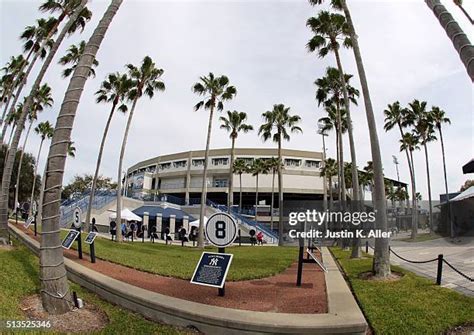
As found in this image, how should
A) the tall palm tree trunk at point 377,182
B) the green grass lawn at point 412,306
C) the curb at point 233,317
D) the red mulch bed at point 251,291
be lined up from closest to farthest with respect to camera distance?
the curb at point 233,317 < the green grass lawn at point 412,306 < the red mulch bed at point 251,291 < the tall palm tree trunk at point 377,182

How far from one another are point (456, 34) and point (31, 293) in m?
9.00

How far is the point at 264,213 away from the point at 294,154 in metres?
14.9

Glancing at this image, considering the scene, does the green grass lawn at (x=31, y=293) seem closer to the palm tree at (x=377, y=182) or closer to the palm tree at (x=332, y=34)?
the palm tree at (x=377, y=182)

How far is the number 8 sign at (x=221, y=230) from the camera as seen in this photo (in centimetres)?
663

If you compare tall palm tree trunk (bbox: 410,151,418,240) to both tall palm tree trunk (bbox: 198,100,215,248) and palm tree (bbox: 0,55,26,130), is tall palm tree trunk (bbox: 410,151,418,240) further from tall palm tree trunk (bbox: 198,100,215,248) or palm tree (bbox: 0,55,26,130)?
palm tree (bbox: 0,55,26,130)

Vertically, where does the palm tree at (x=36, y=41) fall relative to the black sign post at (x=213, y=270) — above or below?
above

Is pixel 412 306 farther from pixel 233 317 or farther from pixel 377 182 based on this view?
pixel 377 182

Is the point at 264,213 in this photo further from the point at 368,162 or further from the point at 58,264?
the point at 58,264

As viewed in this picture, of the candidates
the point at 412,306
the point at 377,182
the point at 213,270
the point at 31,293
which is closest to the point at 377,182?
the point at 377,182

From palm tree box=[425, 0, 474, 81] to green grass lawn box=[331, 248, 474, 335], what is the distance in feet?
12.9

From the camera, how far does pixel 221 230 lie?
22.0 ft

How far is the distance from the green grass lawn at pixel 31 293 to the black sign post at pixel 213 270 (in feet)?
4.19

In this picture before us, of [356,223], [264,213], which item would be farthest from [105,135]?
[264,213]

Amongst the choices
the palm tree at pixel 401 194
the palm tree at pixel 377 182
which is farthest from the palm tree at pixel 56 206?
the palm tree at pixel 401 194
